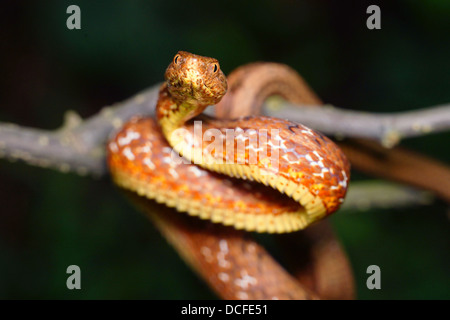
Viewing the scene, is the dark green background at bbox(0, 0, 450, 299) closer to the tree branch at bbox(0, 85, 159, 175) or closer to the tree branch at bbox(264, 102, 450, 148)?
the tree branch at bbox(0, 85, 159, 175)

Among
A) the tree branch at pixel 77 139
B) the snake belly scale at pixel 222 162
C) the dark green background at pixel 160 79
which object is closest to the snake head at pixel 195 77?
the snake belly scale at pixel 222 162

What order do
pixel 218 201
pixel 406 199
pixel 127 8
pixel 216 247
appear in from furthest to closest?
pixel 127 8 < pixel 406 199 < pixel 216 247 < pixel 218 201

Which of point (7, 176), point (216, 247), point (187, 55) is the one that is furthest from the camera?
point (7, 176)

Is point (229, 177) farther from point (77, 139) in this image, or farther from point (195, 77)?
point (77, 139)

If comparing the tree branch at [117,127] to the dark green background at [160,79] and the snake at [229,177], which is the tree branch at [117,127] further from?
the dark green background at [160,79]

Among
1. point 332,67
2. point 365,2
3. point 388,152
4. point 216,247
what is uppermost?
point 365,2

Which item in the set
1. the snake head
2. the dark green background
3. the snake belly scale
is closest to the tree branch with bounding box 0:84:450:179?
the snake belly scale

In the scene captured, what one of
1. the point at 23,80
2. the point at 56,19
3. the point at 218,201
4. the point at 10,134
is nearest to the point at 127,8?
the point at 56,19

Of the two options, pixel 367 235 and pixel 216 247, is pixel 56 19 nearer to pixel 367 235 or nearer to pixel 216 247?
pixel 216 247
